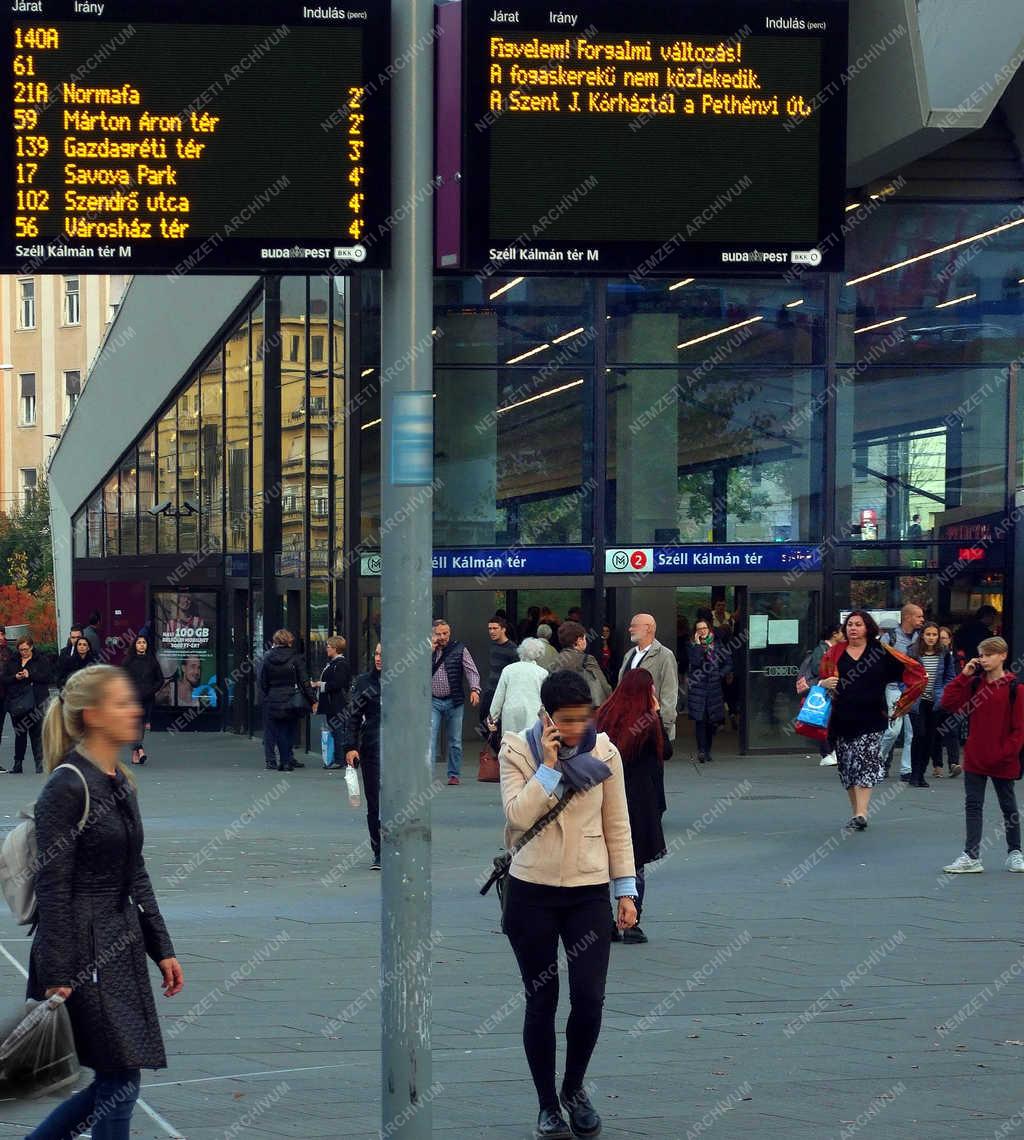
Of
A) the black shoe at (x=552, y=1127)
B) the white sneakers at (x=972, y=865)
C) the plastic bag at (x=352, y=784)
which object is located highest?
the plastic bag at (x=352, y=784)

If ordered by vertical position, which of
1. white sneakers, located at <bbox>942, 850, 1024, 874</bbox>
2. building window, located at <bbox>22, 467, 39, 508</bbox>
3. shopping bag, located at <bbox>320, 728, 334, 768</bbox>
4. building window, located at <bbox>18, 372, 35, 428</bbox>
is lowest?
shopping bag, located at <bbox>320, 728, 334, 768</bbox>

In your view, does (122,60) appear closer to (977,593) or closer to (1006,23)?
(1006,23)

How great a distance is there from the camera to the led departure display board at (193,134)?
583cm

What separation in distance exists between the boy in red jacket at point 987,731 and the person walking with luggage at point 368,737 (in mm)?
4152

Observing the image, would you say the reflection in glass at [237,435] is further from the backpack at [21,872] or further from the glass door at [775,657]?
the backpack at [21,872]

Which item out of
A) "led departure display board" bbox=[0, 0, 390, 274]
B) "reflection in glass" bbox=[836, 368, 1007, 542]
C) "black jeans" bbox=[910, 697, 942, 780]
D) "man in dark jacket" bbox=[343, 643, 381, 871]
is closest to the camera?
"led departure display board" bbox=[0, 0, 390, 274]

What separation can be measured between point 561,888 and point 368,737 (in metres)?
7.49

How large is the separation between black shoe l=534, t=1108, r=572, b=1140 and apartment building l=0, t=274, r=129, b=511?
58221 mm

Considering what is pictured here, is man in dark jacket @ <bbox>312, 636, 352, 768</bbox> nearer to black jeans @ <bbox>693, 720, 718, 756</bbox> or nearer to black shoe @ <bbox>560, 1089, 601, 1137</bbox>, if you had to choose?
black jeans @ <bbox>693, 720, 718, 756</bbox>

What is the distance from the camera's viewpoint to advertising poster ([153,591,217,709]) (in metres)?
29.8

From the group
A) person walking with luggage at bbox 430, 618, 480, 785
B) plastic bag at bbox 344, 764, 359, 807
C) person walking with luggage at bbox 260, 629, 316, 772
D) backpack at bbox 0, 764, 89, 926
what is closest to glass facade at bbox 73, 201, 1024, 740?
person walking with luggage at bbox 260, 629, 316, 772

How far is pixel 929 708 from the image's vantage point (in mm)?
19906

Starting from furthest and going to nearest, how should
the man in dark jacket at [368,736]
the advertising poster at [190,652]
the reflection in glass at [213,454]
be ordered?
the advertising poster at [190,652] < the reflection in glass at [213,454] < the man in dark jacket at [368,736]

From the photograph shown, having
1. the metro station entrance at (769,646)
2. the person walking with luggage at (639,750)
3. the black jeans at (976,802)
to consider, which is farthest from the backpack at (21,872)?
the metro station entrance at (769,646)
